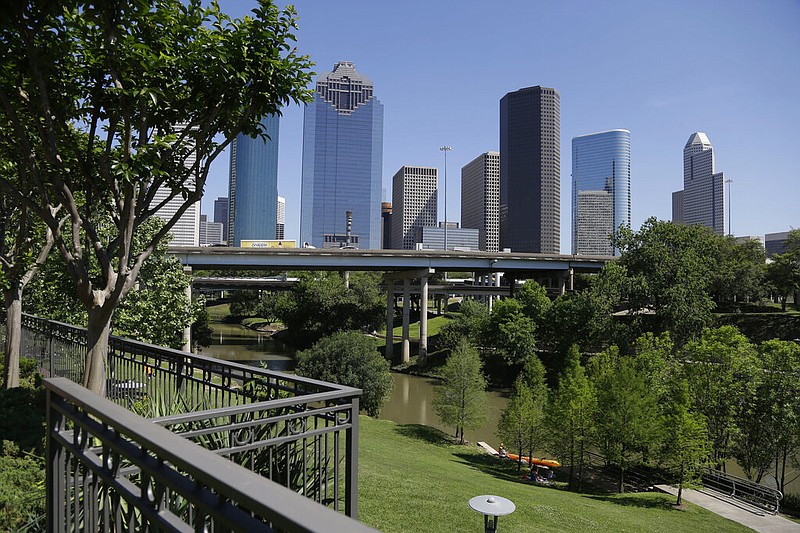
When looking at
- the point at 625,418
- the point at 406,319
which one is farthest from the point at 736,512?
the point at 406,319

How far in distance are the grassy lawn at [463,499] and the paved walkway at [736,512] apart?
0.54 metres

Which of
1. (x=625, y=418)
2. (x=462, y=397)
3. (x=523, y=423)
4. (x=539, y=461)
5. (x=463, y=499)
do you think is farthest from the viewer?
(x=462, y=397)

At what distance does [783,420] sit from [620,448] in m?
6.26

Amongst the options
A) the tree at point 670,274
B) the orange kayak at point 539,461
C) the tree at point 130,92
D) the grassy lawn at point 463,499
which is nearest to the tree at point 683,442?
the grassy lawn at point 463,499

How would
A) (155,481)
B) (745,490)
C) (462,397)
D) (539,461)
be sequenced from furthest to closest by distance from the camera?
1. (462,397)
2. (539,461)
3. (745,490)
4. (155,481)

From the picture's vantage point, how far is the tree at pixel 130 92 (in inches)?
254

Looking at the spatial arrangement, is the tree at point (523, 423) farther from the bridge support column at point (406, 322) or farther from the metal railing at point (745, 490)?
the bridge support column at point (406, 322)

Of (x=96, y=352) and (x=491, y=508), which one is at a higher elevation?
(x=96, y=352)

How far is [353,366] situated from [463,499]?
1355 cm

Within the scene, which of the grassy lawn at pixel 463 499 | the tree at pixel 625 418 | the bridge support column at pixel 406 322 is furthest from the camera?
the bridge support column at pixel 406 322

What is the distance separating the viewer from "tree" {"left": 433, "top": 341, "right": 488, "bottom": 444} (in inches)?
973

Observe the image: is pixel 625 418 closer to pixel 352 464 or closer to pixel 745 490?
pixel 745 490

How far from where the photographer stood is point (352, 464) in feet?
13.5

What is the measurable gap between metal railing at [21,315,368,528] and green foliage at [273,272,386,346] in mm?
43788
